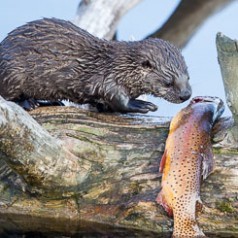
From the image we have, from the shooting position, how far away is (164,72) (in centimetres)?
536

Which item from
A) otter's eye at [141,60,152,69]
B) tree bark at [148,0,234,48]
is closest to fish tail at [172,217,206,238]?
otter's eye at [141,60,152,69]

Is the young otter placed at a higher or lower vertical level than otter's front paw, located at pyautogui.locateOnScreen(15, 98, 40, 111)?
higher

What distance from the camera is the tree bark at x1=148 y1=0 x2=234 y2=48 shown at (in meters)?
9.96

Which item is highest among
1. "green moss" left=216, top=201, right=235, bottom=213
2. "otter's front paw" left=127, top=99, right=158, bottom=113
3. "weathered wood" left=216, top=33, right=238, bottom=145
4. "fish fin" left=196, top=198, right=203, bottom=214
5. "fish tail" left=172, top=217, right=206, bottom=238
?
"weathered wood" left=216, top=33, right=238, bottom=145

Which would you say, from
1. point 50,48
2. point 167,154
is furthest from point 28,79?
point 167,154

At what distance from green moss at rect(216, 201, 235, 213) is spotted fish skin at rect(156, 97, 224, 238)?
10 centimetres

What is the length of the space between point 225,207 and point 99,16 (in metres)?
3.40

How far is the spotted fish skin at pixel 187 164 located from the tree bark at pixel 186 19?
15.9ft

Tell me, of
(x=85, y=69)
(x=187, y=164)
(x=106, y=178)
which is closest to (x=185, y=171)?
(x=187, y=164)

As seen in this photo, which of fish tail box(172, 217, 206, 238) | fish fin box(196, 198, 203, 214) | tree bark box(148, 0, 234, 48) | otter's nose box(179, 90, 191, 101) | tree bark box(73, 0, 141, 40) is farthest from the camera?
tree bark box(148, 0, 234, 48)

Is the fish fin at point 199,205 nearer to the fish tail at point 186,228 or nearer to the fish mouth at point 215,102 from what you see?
the fish tail at point 186,228

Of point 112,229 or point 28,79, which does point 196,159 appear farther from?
point 28,79

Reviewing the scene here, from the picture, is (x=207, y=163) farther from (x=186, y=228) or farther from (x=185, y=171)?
(x=186, y=228)

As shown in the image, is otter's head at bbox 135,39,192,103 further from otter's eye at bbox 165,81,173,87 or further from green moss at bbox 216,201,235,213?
green moss at bbox 216,201,235,213
